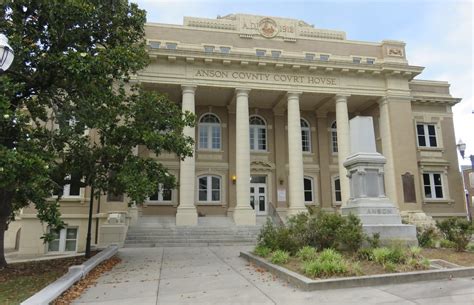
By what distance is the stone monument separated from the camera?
11.7 meters

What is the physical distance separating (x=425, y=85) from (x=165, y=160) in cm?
2100

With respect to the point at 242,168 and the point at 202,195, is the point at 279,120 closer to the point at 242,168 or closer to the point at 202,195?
the point at 242,168

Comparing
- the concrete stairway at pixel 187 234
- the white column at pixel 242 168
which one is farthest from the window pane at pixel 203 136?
the concrete stairway at pixel 187 234

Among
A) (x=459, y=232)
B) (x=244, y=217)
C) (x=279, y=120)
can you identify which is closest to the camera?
(x=459, y=232)

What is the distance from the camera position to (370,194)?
12680mm

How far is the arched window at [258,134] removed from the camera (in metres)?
28.3

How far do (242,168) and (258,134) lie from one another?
5.82m

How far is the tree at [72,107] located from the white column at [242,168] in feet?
32.6

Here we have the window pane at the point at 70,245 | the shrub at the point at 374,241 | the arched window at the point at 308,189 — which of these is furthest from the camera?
the arched window at the point at 308,189

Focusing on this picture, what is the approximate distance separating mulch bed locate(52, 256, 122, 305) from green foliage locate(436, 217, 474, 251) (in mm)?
10705

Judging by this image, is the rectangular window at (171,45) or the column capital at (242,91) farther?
the rectangular window at (171,45)

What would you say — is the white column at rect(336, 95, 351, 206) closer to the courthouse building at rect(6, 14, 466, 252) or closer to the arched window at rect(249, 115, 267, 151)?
the courthouse building at rect(6, 14, 466, 252)

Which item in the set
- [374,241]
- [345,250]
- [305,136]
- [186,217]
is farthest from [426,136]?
[345,250]

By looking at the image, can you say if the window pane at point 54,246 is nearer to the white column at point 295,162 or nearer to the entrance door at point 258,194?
the entrance door at point 258,194
